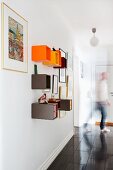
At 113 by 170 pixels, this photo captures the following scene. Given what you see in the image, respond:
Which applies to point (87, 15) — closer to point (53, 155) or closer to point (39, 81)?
point (39, 81)

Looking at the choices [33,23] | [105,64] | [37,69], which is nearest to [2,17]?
[33,23]

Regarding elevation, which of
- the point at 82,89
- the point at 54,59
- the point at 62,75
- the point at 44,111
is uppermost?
the point at 54,59

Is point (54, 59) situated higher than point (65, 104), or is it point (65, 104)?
point (54, 59)

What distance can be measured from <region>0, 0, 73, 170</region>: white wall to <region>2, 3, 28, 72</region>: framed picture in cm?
7

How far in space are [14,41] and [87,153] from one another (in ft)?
7.98

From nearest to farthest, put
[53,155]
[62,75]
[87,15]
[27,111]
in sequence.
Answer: [27,111]
[53,155]
[87,15]
[62,75]

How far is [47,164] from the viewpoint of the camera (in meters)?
2.92

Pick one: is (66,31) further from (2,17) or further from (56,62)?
(2,17)

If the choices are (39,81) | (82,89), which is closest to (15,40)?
(39,81)

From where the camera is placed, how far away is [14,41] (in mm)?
2002

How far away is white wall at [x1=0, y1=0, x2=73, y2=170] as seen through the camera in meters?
1.89

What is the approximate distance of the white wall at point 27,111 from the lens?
1893 mm

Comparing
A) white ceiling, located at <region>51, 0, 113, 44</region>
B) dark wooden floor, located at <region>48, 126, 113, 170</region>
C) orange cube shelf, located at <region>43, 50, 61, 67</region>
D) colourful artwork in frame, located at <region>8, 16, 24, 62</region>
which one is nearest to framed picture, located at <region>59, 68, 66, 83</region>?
orange cube shelf, located at <region>43, 50, 61, 67</region>

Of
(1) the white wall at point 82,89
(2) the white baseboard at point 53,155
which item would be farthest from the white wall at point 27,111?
(1) the white wall at point 82,89
